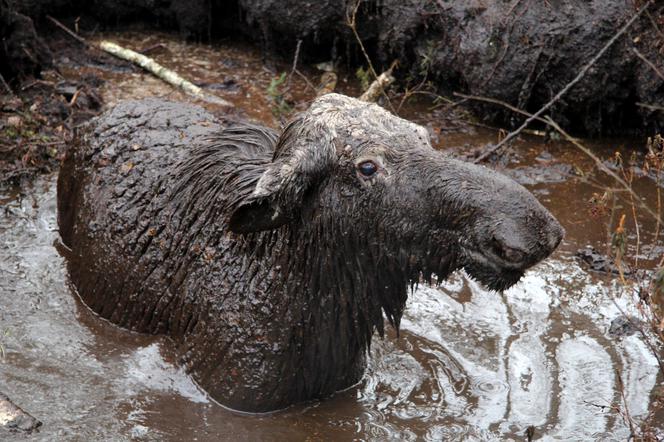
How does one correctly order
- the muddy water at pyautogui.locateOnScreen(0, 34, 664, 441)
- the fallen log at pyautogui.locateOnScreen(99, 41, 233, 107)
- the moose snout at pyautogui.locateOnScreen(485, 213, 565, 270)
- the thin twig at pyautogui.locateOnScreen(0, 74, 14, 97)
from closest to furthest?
the moose snout at pyautogui.locateOnScreen(485, 213, 565, 270), the muddy water at pyautogui.locateOnScreen(0, 34, 664, 441), the thin twig at pyautogui.locateOnScreen(0, 74, 14, 97), the fallen log at pyautogui.locateOnScreen(99, 41, 233, 107)

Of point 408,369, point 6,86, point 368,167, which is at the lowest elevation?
point 408,369

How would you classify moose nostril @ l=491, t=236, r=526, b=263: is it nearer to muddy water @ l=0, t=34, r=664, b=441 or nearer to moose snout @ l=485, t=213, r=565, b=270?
moose snout @ l=485, t=213, r=565, b=270

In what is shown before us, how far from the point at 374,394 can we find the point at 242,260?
1.11m

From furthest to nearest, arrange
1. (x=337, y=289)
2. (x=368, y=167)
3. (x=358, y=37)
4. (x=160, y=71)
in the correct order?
(x=160, y=71), (x=358, y=37), (x=337, y=289), (x=368, y=167)

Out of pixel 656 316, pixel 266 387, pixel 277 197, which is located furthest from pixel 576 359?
pixel 277 197

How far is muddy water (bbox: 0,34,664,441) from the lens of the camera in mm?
4816

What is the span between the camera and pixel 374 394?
514 centimetres

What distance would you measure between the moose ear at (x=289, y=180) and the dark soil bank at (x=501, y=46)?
4.31 metres

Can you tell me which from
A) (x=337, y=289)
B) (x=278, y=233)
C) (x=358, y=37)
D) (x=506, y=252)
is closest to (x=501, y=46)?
(x=358, y=37)

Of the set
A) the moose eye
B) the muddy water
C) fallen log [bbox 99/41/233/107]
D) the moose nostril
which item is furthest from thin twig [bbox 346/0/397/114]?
the moose nostril

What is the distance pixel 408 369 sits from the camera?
212 inches

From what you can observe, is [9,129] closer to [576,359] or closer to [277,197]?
[277,197]

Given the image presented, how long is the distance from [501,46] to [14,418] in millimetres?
5788

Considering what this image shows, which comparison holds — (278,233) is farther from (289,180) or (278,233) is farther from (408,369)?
(408,369)
